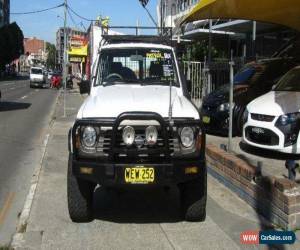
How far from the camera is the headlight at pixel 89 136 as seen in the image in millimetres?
6184

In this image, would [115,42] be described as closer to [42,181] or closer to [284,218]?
[42,181]

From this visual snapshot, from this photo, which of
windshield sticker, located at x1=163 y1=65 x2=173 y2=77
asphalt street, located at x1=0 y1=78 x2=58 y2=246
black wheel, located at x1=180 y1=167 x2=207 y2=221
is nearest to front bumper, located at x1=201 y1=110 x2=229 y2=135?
asphalt street, located at x1=0 y1=78 x2=58 y2=246

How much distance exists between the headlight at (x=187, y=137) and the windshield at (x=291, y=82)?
5278mm

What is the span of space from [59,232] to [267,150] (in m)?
5.55

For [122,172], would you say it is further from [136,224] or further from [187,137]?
[136,224]

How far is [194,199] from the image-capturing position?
263 inches

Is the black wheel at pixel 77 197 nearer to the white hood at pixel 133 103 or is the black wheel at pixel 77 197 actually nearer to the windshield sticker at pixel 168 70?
the white hood at pixel 133 103

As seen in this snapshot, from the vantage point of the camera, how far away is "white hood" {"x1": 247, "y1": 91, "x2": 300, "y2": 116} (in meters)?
10.1

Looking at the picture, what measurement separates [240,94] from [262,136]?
314 cm

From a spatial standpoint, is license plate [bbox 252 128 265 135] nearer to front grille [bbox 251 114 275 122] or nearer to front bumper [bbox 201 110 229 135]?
front grille [bbox 251 114 275 122]

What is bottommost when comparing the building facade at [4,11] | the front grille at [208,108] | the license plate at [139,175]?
the license plate at [139,175]

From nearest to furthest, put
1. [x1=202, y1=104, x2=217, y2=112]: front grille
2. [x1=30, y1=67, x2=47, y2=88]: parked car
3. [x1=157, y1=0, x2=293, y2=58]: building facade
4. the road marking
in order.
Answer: the road marking, [x1=202, y1=104, x2=217, y2=112]: front grille, [x1=157, y1=0, x2=293, y2=58]: building facade, [x1=30, y1=67, x2=47, y2=88]: parked car

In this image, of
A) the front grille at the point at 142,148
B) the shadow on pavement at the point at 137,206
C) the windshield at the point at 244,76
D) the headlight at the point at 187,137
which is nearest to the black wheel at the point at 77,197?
the shadow on pavement at the point at 137,206

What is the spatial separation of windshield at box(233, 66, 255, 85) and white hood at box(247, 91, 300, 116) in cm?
282
